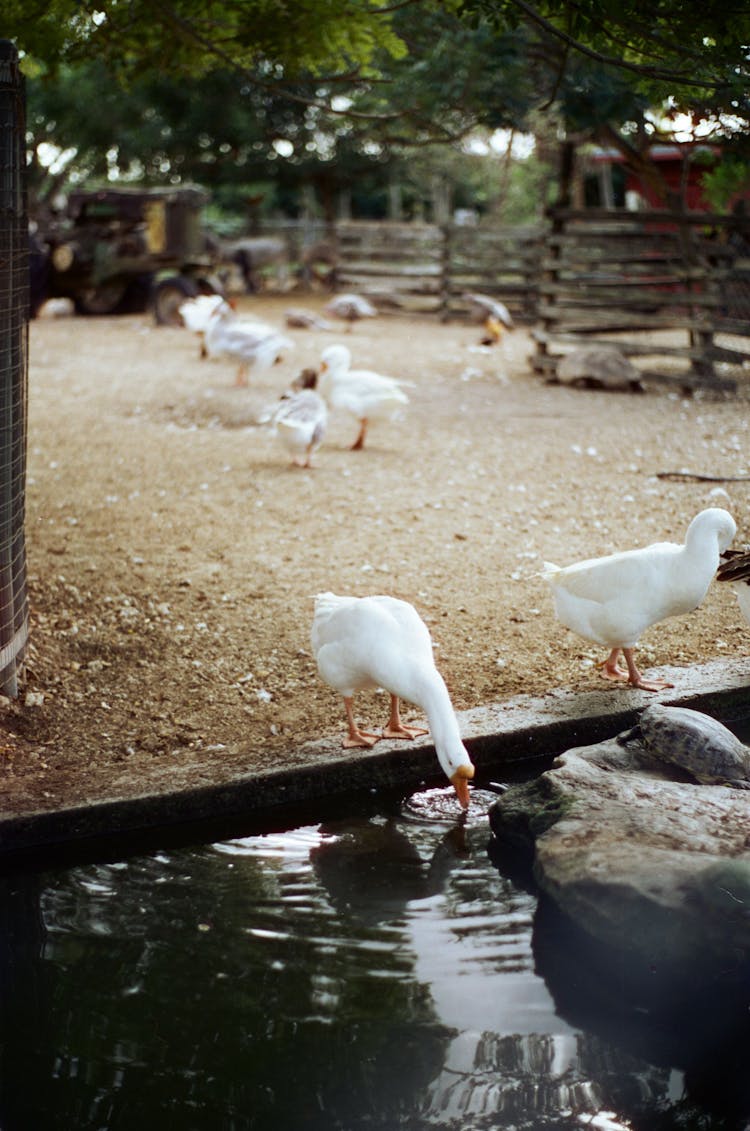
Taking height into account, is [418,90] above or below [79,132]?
below

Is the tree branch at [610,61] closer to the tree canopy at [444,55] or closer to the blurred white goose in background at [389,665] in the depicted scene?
the tree canopy at [444,55]

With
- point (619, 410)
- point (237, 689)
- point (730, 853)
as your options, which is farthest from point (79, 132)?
point (730, 853)

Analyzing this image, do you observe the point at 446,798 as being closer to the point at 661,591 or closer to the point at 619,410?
the point at 661,591

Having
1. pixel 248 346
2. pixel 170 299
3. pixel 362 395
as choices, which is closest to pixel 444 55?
pixel 248 346

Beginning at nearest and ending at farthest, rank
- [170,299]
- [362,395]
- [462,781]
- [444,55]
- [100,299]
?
1. [462,781]
2. [362,395]
3. [444,55]
4. [170,299]
5. [100,299]

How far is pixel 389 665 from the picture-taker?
14.4ft

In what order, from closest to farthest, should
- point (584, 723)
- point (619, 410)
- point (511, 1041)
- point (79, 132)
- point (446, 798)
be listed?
point (511, 1041) < point (446, 798) < point (584, 723) < point (619, 410) < point (79, 132)

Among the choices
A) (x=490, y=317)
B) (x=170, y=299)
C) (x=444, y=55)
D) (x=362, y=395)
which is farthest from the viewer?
(x=170, y=299)

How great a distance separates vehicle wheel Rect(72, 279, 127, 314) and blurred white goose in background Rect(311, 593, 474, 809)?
1880 cm

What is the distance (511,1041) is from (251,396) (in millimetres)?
10127

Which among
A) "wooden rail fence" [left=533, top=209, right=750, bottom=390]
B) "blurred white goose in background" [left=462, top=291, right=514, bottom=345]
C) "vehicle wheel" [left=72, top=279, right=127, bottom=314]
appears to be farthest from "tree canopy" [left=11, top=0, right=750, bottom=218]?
"vehicle wheel" [left=72, top=279, right=127, bottom=314]

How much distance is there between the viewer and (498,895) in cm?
389

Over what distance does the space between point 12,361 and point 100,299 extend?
18475 millimetres

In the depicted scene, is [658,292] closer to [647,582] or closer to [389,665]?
[647,582]
